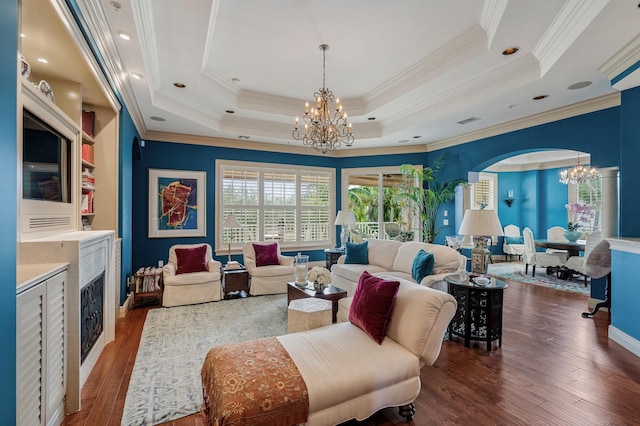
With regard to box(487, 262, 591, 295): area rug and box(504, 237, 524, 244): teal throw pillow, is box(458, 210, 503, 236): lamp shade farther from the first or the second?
box(504, 237, 524, 244): teal throw pillow

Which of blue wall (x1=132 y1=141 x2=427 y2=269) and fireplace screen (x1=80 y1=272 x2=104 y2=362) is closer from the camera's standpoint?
fireplace screen (x1=80 y1=272 x2=104 y2=362)

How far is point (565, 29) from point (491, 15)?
693mm

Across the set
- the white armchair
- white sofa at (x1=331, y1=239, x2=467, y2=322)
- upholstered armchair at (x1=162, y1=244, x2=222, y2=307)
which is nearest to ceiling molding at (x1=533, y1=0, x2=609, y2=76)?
white sofa at (x1=331, y1=239, x2=467, y2=322)

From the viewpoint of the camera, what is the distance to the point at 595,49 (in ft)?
9.95

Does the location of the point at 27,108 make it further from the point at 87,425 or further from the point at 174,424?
the point at 174,424

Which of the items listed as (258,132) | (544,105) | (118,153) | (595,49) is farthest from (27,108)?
(544,105)

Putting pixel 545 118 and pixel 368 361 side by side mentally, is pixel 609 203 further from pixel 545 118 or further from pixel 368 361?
pixel 368 361

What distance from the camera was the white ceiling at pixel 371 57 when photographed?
2791mm

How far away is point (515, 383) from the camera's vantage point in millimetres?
2568

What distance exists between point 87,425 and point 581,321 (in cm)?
535

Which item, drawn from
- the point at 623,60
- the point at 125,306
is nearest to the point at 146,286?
the point at 125,306

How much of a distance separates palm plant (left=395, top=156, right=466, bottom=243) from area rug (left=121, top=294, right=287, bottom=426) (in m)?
3.57

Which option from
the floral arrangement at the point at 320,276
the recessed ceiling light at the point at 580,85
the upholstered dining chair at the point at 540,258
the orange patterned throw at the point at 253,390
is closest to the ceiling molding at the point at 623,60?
the recessed ceiling light at the point at 580,85

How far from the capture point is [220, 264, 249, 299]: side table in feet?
16.6
